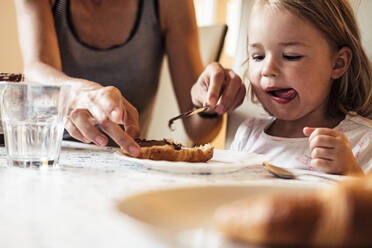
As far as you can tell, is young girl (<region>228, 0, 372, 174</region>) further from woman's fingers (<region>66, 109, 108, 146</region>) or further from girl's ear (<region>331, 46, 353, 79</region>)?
woman's fingers (<region>66, 109, 108, 146</region>)

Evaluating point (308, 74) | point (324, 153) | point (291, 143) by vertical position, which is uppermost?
point (308, 74)

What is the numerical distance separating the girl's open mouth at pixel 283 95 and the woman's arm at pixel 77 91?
1.57ft

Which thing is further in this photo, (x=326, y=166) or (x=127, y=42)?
(x=127, y=42)

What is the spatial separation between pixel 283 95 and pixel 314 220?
3.44ft

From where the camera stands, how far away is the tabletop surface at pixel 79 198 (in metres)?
0.32

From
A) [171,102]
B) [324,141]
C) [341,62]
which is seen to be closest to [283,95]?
[341,62]

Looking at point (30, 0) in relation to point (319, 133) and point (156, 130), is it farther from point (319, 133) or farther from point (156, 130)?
point (319, 133)

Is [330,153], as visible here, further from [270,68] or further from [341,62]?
[341,62]

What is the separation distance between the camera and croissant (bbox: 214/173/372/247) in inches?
9.4

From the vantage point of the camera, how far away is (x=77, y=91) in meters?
0.99

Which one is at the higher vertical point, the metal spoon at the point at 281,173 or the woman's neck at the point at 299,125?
the metal spoon at the point at 281,173

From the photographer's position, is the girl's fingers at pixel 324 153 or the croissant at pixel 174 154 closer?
the croissant at pixel 174 154

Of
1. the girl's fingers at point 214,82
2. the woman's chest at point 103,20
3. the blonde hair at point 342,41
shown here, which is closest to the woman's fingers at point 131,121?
the girl's fingers at point 214,82

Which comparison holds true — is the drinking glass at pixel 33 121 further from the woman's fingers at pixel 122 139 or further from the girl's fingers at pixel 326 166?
the girl's fingers at pixel 326 166
